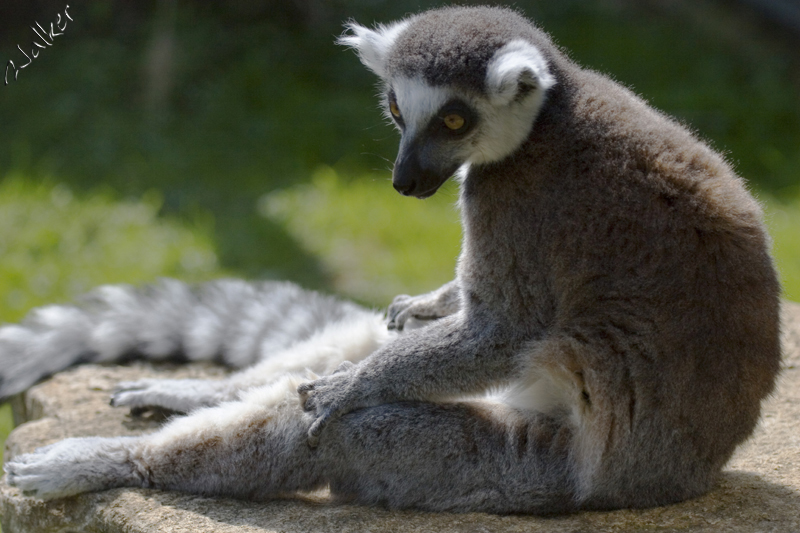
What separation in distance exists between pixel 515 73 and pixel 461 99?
0.22 m

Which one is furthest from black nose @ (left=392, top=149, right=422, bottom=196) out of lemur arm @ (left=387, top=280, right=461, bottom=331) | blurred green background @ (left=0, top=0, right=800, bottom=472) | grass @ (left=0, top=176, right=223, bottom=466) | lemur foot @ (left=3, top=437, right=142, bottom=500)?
grass @ (left=0, top=176, right=223, bottom=466)

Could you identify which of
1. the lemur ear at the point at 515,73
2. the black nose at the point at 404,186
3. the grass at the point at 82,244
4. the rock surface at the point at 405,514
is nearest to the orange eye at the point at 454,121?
the lemur ear at the point at 515,73

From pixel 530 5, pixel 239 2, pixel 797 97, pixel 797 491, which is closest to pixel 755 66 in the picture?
pixel 797 97

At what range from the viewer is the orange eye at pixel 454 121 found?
307 cm

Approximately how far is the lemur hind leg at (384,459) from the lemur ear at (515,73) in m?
1.06

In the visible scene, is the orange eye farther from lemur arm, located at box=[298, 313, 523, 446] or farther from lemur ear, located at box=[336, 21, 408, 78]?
lemur arm, located at box=[298, 313, 523, 446]

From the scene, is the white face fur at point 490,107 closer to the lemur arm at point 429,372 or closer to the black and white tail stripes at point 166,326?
the lemur arm at point 429,372

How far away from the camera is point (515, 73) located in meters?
2.96

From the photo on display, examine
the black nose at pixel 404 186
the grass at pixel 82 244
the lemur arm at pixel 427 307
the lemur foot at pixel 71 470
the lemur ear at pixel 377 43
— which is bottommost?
the lemur foot at pixel 71 470

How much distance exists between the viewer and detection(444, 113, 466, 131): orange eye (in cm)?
307

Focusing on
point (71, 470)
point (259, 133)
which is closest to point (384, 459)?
point (71, 470)

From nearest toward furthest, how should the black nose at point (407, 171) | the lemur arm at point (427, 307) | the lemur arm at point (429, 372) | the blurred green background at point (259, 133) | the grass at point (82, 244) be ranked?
the lemur arm at point (429, 372) < the black nose at point (407, 171) < the lemur arm at point (427, 307) < the grass at point (82, 244) < the blurred green background at point (259, 133)

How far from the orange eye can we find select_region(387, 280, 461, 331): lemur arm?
2.39 feet

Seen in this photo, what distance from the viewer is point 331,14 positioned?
9938 millimetres
